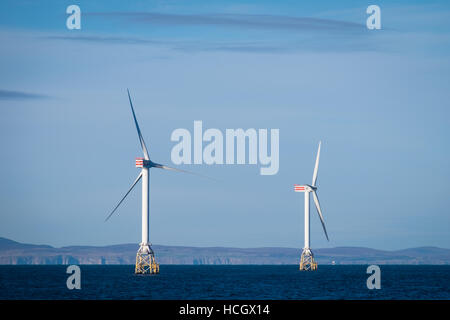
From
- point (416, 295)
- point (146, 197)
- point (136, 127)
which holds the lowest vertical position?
point (416, 295)
